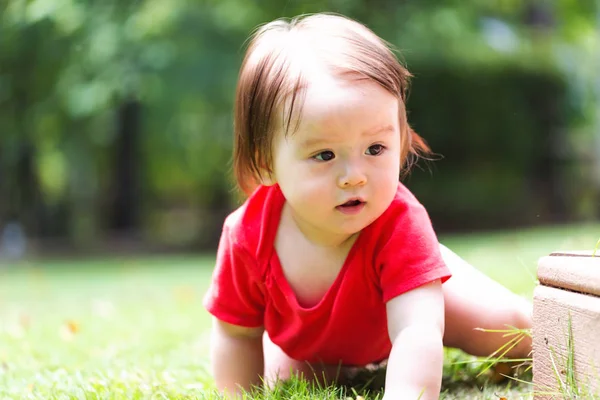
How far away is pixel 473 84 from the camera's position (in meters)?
11.8

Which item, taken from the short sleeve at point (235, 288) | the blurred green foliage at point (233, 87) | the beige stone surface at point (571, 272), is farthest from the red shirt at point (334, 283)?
the blurred green foliage at point (233, 87)

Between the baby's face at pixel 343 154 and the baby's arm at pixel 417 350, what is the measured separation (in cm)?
24

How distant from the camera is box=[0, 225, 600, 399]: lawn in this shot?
222 cm

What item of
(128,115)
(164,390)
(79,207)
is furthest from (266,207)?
(79,207)

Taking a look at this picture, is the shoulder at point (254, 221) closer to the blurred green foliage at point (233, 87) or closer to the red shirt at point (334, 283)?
the red shirt at point (334, 283)

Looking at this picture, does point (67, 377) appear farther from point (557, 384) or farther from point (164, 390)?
point (557, 384)

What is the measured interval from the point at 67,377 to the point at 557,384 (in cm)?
158

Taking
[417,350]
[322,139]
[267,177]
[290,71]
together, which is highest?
[290,71]

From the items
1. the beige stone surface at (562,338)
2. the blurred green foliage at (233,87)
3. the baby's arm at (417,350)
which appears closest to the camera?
the beige stone surface at (562,338)

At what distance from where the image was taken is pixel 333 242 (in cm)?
202

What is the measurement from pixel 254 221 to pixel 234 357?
0.39m

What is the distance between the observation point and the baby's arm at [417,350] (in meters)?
1.73


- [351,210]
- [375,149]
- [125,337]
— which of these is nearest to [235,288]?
[351,210]

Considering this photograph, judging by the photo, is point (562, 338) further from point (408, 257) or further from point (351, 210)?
point (351, 210)
